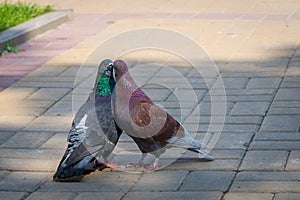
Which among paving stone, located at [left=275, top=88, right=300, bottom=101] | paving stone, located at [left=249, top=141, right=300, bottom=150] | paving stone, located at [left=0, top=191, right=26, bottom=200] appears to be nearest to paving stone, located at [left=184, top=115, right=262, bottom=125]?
paving stone, located at [left=249, top=141, right=300, bottom=150]

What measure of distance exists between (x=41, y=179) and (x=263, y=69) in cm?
333

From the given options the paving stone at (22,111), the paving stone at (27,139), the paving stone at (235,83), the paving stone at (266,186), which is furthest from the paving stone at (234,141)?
the paving stone at (22,111)

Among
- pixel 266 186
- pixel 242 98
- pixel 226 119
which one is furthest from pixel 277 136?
pixel 242 98

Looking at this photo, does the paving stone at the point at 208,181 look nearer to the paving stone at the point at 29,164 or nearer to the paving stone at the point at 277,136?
the paving stone at the point at 277,136

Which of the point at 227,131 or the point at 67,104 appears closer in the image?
the point at 227,131

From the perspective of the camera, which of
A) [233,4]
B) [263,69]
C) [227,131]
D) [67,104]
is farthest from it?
[233,4]

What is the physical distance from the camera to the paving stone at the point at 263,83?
6977 mm

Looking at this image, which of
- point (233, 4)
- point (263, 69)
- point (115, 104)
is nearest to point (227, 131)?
point (115, 104)

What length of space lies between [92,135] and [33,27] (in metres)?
4.88

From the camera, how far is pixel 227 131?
18.7 ft

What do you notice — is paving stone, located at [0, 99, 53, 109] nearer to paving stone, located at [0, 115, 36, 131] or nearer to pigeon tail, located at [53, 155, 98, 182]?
paving stone, located at [0, 115, 36, 131]

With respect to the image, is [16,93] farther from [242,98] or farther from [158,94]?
[242,98]

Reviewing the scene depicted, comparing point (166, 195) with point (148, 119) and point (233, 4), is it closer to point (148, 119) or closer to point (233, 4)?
point (148, 119)

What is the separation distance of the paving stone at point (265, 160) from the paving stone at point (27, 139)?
4.81ft
